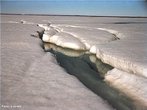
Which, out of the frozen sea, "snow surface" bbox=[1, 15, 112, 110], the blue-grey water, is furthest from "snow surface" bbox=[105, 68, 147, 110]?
the blue-grey water

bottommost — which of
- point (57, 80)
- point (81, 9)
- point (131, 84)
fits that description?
point (81, 9)

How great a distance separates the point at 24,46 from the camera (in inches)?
287

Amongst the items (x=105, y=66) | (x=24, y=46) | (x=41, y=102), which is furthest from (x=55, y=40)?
(x=41, y=102)

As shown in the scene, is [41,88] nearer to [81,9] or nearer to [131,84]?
[131,84]

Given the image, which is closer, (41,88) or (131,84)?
(41,88)

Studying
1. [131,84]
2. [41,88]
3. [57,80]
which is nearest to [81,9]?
[131,84]

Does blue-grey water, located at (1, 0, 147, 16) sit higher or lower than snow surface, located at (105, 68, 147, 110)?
Answer: lower

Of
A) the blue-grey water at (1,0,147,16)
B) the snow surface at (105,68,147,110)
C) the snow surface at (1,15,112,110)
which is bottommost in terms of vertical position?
the blue-grey water at (1,0,147,16)

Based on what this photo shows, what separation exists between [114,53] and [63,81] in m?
2.28

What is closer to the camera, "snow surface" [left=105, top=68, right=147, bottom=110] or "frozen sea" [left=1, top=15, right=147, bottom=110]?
"frozen sea" [left=1, top=15, right=147, bottom=110]

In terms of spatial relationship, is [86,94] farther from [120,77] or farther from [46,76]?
[120,77]

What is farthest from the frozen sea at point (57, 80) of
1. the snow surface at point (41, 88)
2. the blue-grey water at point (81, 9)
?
the blue-grey water at point (81, 9)

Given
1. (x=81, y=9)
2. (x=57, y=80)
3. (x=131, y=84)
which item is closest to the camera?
(x=57, y=80)

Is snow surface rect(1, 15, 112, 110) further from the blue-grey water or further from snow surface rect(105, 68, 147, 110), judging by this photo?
the blue-grey water
